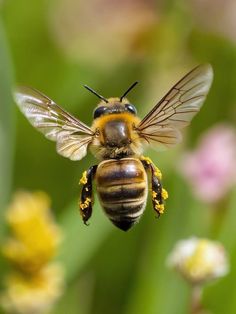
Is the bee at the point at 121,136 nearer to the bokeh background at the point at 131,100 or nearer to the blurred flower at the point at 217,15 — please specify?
the bokeh background at the point at 131,100

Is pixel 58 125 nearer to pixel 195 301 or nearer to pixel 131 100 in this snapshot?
pixel 195 301

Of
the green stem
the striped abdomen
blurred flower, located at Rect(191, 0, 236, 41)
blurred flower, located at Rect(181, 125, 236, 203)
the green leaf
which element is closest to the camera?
the striped abdomen

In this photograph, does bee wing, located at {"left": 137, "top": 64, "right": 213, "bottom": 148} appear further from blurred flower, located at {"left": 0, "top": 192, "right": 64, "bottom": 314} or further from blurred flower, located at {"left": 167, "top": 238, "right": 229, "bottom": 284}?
blurred flower, located at {"left": 0, "top": 192, "right": 64, "bottom": 314}

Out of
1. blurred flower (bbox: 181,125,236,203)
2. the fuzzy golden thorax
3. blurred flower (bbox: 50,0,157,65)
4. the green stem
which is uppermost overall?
blurred flower (bbox: 50,0,157,65)

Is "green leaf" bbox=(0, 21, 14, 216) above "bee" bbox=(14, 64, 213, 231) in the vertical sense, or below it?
above

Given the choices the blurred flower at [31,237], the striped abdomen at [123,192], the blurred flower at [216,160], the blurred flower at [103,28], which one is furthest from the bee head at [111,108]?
the blurred flower at [103,28]

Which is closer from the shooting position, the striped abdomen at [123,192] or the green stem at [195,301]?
the striped abdomen at [123,192]

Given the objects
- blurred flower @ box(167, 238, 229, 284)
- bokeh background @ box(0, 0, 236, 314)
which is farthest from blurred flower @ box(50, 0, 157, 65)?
blurred flower @ box(167, 238, 229, 284)
